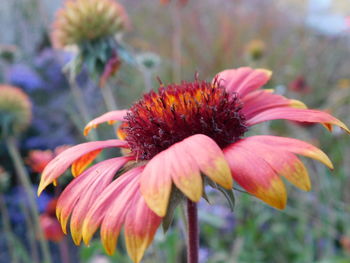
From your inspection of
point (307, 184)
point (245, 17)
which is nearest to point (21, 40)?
point (245, 17)

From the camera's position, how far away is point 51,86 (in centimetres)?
398

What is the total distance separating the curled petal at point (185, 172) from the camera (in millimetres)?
542

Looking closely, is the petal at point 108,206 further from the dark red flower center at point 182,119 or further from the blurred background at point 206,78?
the blurred background at point 206,78

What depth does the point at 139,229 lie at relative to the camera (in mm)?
564

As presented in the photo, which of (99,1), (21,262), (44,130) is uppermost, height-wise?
(99,1)

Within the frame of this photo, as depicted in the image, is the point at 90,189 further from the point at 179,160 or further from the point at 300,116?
the point at 300,116

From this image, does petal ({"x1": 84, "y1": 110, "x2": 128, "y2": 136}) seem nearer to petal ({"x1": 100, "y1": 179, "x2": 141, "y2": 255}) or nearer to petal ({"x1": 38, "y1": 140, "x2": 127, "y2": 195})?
petal ({"x1": 38, "y1": 140, "x2": 127, "y2": 195})

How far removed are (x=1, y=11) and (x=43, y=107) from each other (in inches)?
67.4

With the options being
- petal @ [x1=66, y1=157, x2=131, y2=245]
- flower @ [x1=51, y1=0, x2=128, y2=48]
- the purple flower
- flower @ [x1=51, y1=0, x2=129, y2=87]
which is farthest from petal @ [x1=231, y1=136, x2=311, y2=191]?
the purple flower

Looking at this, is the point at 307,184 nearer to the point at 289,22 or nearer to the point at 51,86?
the point at 51,86

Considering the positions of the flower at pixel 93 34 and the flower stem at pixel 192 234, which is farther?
the flower at pixel 93 34

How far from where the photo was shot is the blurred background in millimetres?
2000

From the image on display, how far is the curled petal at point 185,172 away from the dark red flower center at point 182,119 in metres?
0.14

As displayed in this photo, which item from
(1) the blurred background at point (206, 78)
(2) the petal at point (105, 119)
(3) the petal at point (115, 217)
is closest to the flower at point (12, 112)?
(1) the blurred background at point (206, 78)
